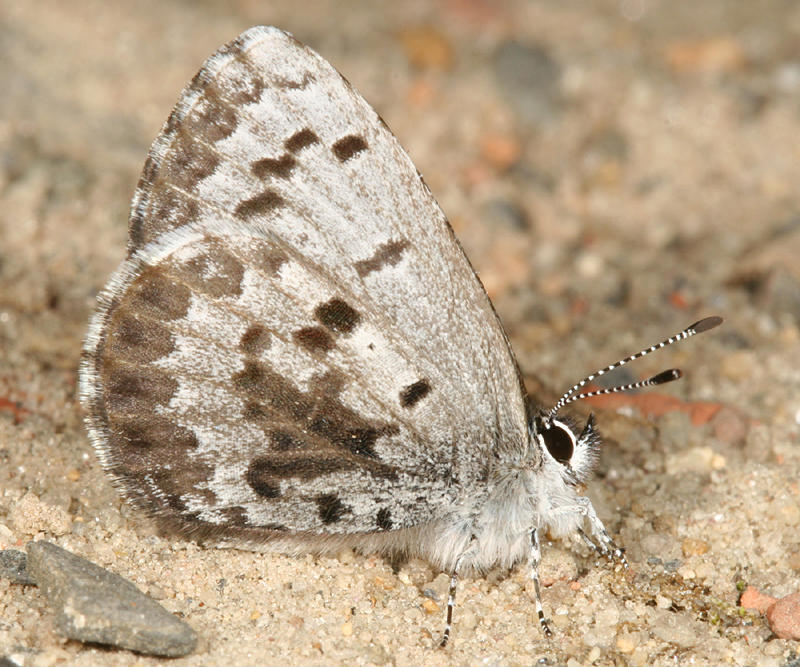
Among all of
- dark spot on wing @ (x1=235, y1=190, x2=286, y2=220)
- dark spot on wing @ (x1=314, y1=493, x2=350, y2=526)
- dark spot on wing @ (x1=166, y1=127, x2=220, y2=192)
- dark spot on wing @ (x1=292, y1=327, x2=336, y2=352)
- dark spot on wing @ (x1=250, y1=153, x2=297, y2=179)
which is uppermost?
dark spot on wing @ (x1=166, y1=127, x2=220, y2=192)

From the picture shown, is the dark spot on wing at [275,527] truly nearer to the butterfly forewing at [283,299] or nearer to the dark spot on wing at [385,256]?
the butterfly forewing at [283,299]

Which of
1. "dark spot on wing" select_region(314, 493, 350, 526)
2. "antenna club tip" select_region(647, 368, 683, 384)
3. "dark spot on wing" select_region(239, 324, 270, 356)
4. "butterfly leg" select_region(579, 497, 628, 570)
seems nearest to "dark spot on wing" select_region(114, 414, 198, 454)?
"dark spot on wing" select_region(239, 324, 270, 356)

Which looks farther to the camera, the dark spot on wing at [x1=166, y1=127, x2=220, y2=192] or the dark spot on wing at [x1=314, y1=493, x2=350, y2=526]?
the dark spot on wing at [x1=314, y1=493, x2=350, y2=526]

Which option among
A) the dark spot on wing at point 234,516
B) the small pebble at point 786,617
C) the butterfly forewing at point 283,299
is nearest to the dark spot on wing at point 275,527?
the dark spot on wing at point 234,516

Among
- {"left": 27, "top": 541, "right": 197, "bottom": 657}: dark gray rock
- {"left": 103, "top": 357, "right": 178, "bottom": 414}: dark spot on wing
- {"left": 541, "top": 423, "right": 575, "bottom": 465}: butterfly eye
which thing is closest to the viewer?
{"left": 27, "top": 541, "right": 197, "bottom": 657}: dark gray rock

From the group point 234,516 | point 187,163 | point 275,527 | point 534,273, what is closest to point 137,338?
point 187,163

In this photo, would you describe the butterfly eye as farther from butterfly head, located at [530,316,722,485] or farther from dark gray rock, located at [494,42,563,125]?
dark gray rock, located at [494,42,563,125]

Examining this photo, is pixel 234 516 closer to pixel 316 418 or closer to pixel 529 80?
pixel 316 418
